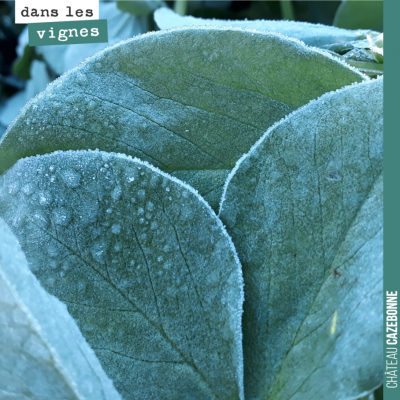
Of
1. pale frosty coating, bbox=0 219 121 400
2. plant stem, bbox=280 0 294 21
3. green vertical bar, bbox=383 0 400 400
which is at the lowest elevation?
pale frosty coating, bbox=0 219 121 400

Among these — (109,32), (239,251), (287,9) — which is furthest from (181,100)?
(287,9)

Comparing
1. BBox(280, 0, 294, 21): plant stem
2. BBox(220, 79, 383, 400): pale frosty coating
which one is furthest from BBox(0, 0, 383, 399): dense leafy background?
BBox(280, 0, 294, 21): plant stem

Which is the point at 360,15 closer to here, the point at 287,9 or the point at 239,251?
the point at 287,9

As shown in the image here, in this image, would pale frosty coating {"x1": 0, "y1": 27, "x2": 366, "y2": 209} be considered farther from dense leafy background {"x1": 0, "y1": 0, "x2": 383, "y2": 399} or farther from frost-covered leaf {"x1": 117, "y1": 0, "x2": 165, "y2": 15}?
frost-covered leaf {"x1": 117, "y1": 0, "x2": 165, "y2": 15}

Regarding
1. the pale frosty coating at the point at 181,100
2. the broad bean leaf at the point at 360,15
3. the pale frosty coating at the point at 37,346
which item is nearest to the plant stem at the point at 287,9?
the broad bean leaf at the point at 360,15

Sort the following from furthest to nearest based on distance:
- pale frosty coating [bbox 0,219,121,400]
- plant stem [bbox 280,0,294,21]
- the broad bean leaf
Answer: plant stem [bbox 280,0,294,21]
the broad bean leaf
pale frosty coating [bbox 0,219,121,400]

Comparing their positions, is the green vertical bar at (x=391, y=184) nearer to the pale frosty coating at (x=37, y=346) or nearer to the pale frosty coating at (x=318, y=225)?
the pale frosty coating at (x=318, y=225)

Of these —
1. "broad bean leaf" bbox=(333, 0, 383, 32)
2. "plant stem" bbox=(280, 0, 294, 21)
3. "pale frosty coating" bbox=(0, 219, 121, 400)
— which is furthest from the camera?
"plant stem" bbox=(280, 0, 294, 21)
